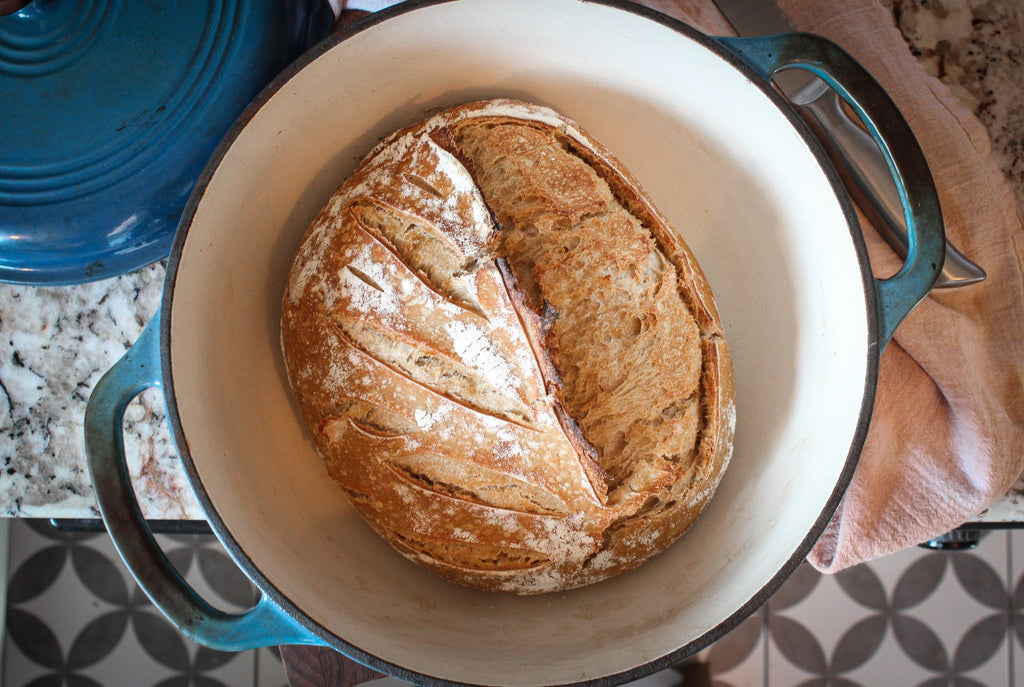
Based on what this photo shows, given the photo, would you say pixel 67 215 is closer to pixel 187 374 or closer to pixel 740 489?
pixel 187 374

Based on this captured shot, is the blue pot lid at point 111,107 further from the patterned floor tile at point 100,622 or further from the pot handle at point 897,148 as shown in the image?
the patterned floor tile at point 100,622

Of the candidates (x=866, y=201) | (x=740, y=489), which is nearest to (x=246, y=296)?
(x=740, y=489)

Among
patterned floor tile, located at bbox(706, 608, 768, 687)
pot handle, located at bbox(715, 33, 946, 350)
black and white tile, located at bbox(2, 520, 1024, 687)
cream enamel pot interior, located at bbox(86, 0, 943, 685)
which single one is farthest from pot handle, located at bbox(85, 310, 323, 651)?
patterned floor tile, located at bbox(706, 608, 768, 687)

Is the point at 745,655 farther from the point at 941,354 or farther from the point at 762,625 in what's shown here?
the point at 941,354

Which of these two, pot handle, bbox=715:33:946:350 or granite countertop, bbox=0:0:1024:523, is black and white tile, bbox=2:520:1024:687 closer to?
granite countertop, bbox=0:0:1024:523

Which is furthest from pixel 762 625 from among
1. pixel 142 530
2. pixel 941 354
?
pixel 142 530

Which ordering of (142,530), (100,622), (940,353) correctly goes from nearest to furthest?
(142,530) → (940,353) → (100,622)
